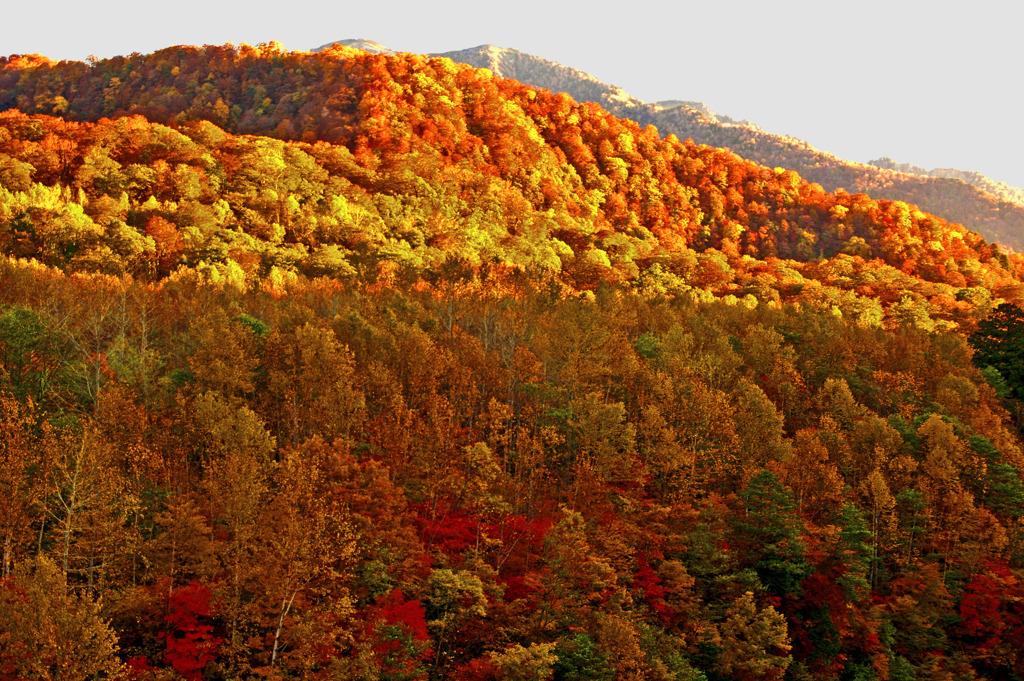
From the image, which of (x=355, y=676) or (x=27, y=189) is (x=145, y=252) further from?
(x=355, y=676)

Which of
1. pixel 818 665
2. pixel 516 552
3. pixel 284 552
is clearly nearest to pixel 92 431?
pixel 284 552

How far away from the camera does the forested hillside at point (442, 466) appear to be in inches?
1580

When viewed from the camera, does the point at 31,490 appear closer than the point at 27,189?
Yes

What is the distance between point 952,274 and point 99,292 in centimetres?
17436

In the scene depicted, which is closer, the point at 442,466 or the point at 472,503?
the point at 472,503

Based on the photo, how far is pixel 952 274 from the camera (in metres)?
170

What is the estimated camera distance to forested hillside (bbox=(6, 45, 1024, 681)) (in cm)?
4012

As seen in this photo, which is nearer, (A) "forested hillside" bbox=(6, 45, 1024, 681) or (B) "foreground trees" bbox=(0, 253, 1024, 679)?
(B) "foreground trees" bbox=(0, 253, 1024, 679)

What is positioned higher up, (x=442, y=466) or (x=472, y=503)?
(x=442, y=466)

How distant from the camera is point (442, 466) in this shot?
54094 millimetres

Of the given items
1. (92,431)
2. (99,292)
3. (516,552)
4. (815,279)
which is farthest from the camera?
(815,279)

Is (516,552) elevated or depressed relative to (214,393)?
depressed

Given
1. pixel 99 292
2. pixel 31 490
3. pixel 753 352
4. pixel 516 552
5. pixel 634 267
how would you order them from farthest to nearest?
pixel 634 267
pixel 753 352
pixel 99 292
pixel 516 552
pixel 31 490

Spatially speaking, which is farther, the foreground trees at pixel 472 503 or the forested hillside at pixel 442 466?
the forested hillside at pixel 442 466
